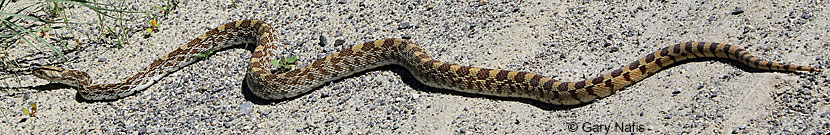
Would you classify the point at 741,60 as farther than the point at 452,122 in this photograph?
No

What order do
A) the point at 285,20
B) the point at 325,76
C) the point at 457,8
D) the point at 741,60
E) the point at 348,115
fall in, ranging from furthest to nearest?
the point at 285,20, the point at 457,8, the point at 325,76, the point at 348,115, the point at 741,60

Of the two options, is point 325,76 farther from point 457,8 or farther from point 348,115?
point 457,8

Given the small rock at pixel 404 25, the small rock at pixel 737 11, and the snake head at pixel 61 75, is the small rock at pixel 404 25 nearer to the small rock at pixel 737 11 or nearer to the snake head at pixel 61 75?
the small rock at pixel 737 11

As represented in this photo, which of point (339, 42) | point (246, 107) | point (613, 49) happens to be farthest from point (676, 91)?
point (246, 107)

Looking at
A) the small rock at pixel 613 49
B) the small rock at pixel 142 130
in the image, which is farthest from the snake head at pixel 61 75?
the small rock at pixel 613 49

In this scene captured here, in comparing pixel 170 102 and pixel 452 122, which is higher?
pixel 452 122

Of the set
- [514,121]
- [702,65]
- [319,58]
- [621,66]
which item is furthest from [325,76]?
[702,65]

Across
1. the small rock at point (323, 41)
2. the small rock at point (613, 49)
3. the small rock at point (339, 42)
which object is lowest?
the small rock at point (323, 41)
